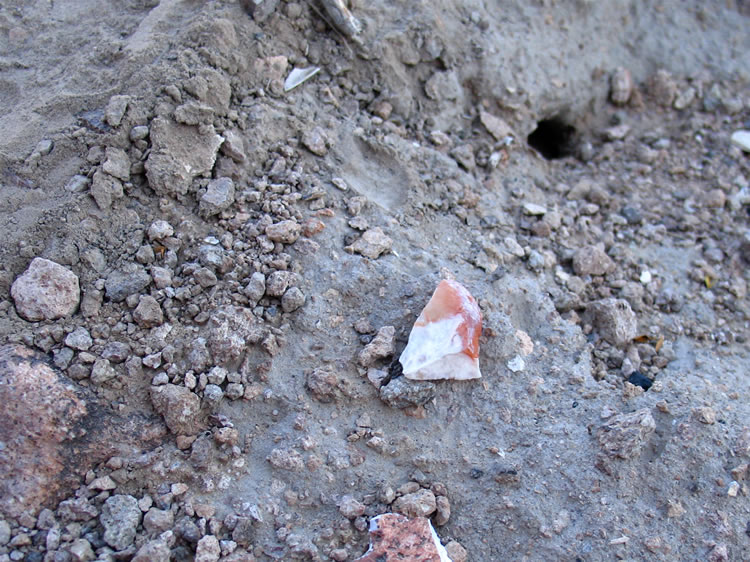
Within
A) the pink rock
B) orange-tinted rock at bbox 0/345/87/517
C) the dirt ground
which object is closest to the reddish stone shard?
the dirt ground

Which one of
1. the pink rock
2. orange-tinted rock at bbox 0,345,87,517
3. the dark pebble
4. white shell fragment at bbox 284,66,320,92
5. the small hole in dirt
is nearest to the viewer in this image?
orange-tinted rock at bbox 0,345,87,517

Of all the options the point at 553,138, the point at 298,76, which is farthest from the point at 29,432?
the point at 553,138

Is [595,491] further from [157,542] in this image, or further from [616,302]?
[157,542]

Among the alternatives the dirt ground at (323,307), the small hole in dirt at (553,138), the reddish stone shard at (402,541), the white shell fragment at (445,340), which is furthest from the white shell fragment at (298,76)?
the reddish stone shard at (402,541)

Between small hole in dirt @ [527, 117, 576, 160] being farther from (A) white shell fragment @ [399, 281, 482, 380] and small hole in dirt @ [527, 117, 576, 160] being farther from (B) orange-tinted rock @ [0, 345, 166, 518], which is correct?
(B) orange-tinted rock @ [0, 345, 166, 518]

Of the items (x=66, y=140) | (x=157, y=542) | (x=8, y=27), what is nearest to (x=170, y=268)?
(x=66, y=140)

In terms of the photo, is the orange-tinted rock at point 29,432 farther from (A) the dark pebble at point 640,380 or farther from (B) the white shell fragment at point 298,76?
(A) the dark pebble at point 640,380
